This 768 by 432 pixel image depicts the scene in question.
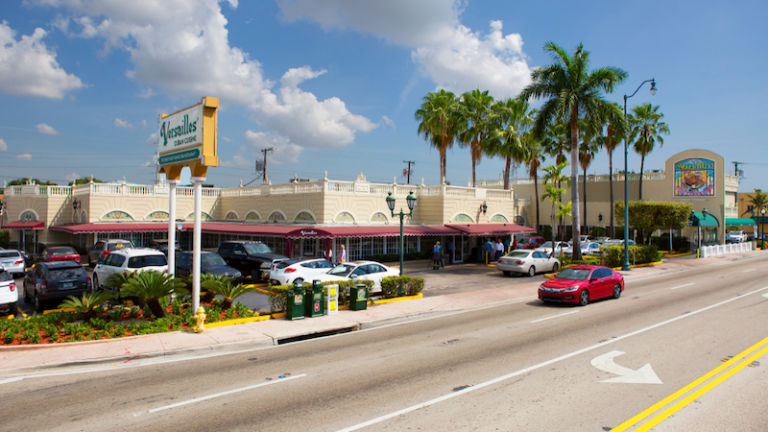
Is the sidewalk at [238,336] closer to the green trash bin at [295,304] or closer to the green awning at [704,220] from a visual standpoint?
the green trash bin at [295,304]

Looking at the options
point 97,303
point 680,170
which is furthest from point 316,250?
point 680,170

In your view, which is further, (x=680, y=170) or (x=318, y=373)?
(x=680, y=170)

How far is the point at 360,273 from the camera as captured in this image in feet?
62.6

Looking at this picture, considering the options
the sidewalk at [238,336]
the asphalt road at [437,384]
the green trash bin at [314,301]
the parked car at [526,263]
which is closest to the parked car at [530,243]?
the parked car at [526,263]

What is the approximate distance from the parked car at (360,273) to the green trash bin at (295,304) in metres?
3.96

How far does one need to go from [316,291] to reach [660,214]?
31.3m

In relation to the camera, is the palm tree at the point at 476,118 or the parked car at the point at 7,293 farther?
the palm tree at the point at 476,118

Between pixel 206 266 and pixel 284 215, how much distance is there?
12468mm

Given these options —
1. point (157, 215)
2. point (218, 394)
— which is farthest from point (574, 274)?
point (157, 215)

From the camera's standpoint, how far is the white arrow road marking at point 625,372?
A: 8.68m

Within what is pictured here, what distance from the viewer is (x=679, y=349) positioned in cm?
1084

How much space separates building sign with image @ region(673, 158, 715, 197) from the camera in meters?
45.9

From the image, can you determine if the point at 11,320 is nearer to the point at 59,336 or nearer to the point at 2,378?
the point at 59,336

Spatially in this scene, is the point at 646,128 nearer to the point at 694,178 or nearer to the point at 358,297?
the point at 694,178
